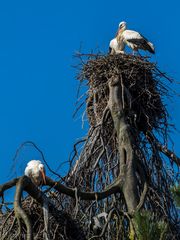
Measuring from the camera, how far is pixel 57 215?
325 inches

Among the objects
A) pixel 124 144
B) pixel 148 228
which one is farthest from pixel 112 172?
pixel 148 228

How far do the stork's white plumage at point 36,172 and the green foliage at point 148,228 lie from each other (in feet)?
8.59

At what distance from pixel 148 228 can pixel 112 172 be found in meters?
3.06

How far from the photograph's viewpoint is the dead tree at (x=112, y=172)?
8.10 metres

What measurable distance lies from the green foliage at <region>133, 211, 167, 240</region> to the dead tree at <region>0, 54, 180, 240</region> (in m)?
0.25

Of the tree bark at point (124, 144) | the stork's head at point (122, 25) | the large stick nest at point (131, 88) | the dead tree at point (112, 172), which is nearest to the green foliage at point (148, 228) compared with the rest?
the dead tree at point (112, 172)

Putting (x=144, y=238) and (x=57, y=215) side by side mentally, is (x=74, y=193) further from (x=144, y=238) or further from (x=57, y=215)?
(x=144, y=238)

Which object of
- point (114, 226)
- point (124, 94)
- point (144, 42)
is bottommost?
point (114, 226)

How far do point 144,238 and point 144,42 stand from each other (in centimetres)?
775

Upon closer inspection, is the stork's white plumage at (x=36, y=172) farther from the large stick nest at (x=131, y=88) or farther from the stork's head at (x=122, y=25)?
the stork's head at (x=122, y=25)

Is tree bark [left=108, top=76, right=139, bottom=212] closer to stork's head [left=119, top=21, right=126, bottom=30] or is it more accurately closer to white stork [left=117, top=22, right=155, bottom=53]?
white stork [left=117, top=22, right=155, bottom=53]

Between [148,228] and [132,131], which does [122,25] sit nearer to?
[132,131]

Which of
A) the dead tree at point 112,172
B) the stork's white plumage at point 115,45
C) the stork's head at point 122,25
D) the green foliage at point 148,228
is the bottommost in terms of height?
the green foliage at point 148,228

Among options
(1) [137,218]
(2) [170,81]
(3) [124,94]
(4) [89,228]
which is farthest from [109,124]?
(1) [137,218]
